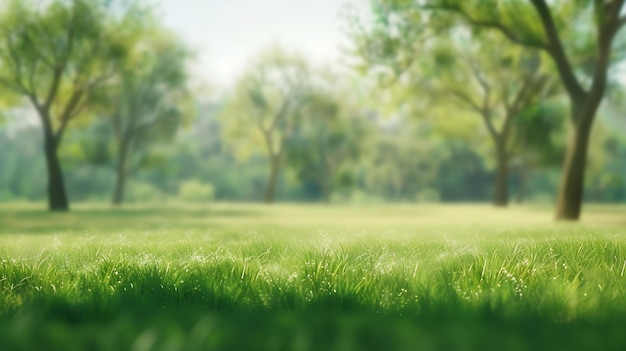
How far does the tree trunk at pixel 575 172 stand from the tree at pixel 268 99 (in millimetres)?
40733

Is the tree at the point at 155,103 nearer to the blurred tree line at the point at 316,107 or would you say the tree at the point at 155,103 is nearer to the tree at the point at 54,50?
the blurred tree line at the point at 316,107

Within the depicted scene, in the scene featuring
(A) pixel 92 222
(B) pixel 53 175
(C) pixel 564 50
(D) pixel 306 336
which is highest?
(C) pixel 564 50

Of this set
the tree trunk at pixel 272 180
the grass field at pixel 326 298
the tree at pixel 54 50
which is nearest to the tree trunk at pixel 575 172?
the grass field at pixel 326 298

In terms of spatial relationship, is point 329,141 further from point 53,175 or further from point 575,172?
point 575,172

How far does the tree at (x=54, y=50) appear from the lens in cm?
3222

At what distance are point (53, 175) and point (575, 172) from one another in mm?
28155

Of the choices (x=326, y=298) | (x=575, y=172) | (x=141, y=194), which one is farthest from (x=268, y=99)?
(x=326, y=298)

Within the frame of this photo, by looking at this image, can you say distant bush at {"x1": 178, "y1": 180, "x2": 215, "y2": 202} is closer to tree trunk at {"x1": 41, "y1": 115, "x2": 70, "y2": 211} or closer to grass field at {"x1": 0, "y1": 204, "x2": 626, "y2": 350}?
tree trunk at {"x1": 41, "y1": 115, "x2": 70, "y2": 211}

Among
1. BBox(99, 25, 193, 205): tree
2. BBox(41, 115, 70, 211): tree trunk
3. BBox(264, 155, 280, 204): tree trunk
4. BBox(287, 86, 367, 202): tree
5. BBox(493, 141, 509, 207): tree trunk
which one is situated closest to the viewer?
BBox(41, 115, 70, 211): tree trunk

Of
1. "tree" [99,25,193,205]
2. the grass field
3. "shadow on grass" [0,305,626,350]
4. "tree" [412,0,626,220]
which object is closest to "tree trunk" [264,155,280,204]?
"tree" [99,25,193,205]

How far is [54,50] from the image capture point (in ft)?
108

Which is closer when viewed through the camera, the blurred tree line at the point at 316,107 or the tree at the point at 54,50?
the blurred tree line at the point at 316,107

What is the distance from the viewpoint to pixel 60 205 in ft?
110

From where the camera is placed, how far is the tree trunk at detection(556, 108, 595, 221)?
69.5ft
